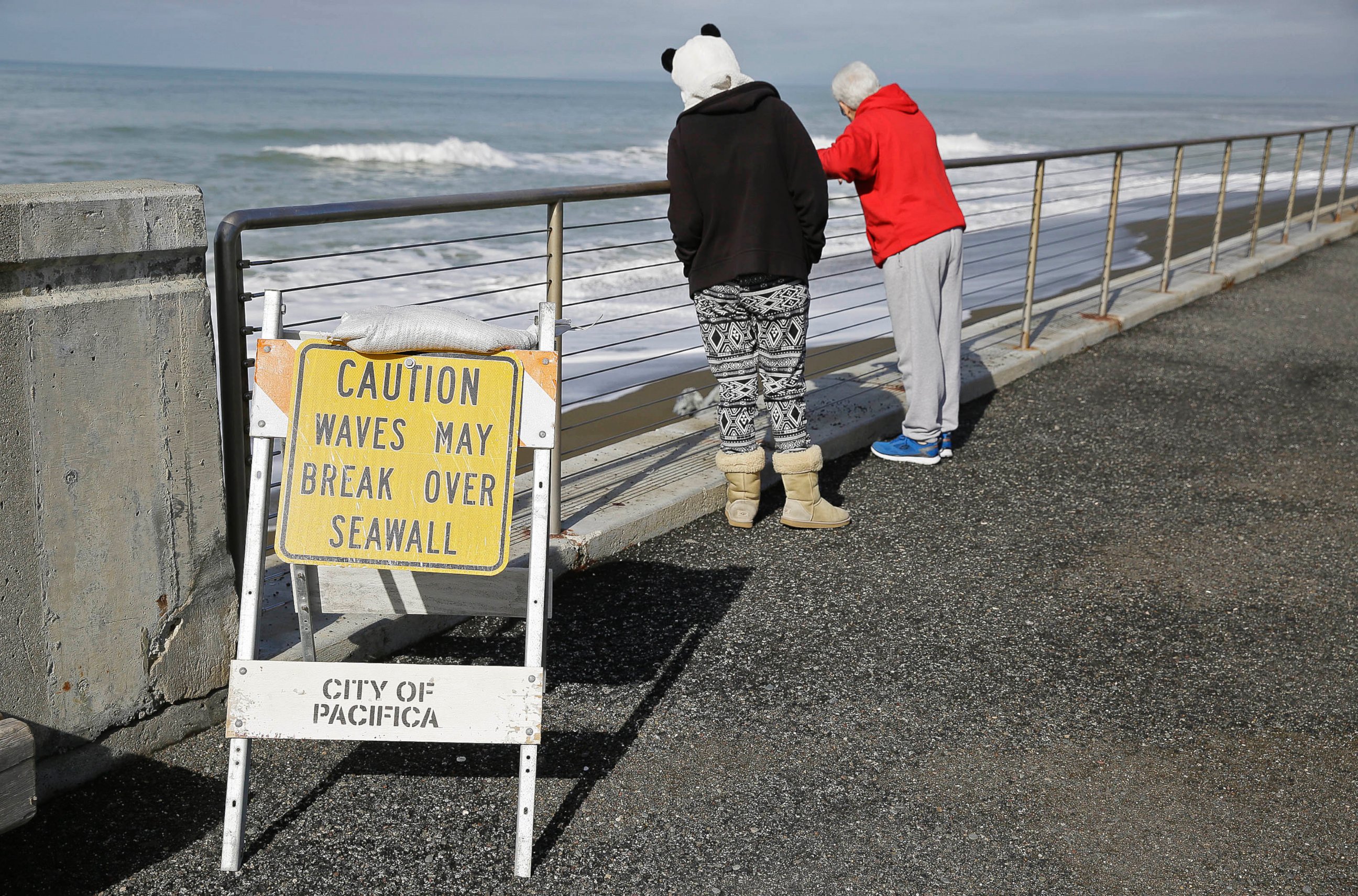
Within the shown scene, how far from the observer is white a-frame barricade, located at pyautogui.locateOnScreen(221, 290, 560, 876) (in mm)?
2484

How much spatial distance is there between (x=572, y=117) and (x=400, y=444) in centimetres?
4761

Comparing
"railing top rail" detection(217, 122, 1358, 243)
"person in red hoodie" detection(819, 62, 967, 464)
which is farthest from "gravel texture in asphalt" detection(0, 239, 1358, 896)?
"railing top rail" detection(217, 122, 1358, 243)

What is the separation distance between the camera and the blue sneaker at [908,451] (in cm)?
526

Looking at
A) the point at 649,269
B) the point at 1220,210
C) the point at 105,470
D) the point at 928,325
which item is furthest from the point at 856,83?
the point at 649,269

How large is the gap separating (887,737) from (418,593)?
127cm

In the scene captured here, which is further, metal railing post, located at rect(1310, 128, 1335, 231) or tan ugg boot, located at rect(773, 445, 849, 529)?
metal railing post, located at rect(1310, 128, 1335, 231)

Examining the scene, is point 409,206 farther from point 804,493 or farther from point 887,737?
point 887,737

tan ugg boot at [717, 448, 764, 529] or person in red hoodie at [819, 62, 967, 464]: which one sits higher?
person in red hoodie at [819, 62, 967, 464]

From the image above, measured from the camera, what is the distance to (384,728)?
8.17 ft

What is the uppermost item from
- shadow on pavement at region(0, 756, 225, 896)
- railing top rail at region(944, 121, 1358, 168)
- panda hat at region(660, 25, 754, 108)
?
panda hat at region(660, 25, 754, 108)

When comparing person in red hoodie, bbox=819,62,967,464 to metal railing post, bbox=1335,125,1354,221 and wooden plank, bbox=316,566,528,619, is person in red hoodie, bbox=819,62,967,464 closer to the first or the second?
wooden plank, bbox=316,566,528,619

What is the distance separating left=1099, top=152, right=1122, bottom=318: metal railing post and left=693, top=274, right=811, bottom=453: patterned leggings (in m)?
3.70

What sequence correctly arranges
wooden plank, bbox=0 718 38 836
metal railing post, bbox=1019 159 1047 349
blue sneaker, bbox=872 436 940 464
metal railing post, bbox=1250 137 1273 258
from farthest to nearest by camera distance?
metal railing post, bbox=1250 137 1273 258 < metal railing post, bbox=1019 159 1047 349 < blue sneaker, bbox=872 436 940 464 < wooden plank, bbox=0 718 38 836

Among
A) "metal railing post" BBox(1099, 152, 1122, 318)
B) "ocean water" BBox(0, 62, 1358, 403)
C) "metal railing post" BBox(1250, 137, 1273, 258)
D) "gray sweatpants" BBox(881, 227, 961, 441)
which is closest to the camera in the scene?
"gray sweatpants" BBox(881, 227, 961, 441)
